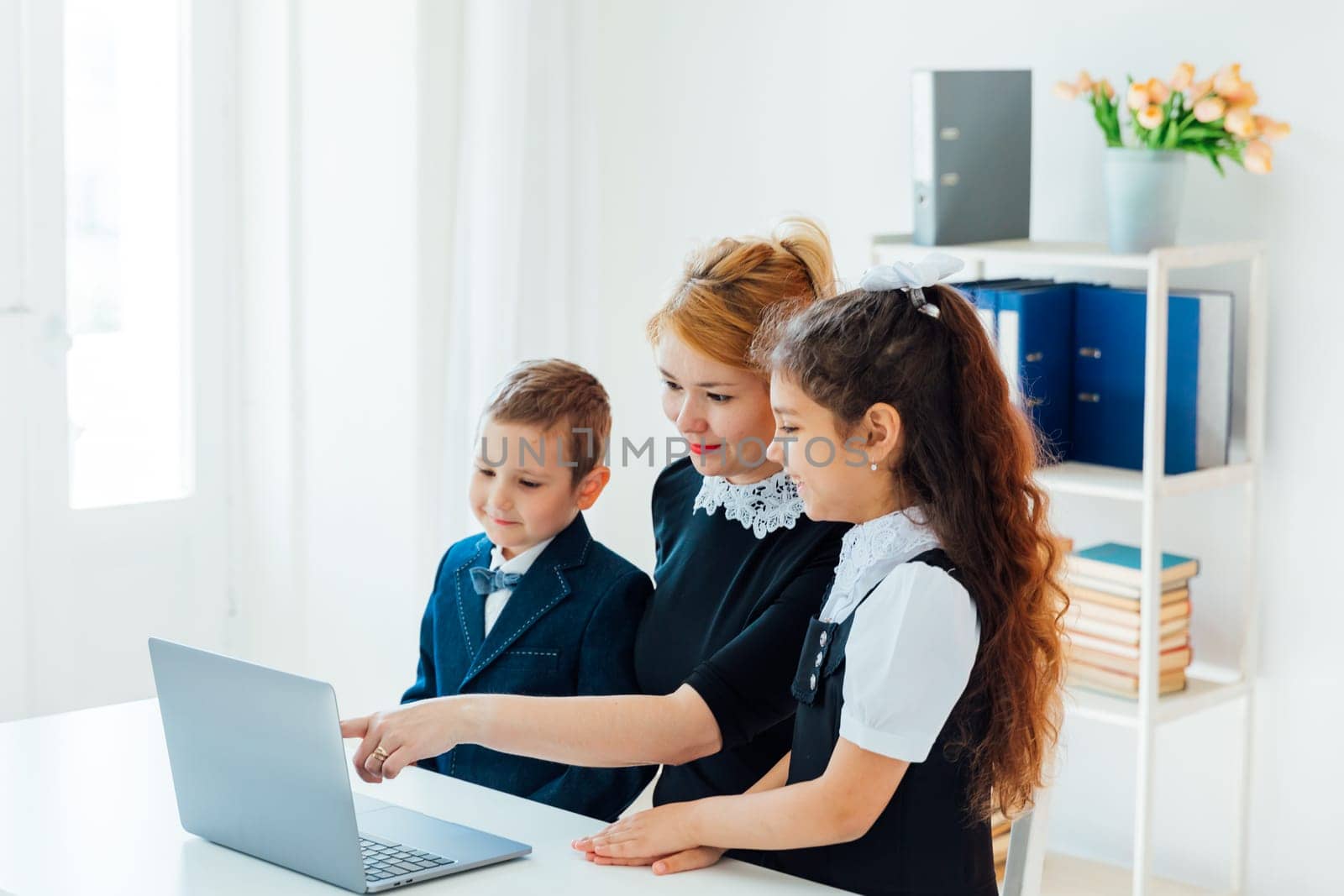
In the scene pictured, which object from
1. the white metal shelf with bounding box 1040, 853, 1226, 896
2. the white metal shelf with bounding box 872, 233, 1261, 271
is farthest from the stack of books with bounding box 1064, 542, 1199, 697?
the white metal shelf with bounding box 872, 233, 1261, 271

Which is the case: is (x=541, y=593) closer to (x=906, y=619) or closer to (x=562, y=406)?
(x=562, y=406)

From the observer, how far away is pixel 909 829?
1.46m

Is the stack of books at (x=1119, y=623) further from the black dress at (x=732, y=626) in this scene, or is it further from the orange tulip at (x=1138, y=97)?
the black dress at (x=732, y=626)

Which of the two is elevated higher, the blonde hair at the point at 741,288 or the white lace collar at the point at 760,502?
the blonde hair at the point at 741,288

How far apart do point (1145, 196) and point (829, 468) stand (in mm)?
1387

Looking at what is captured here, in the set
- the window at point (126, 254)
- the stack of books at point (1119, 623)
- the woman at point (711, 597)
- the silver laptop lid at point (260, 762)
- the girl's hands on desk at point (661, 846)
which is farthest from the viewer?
the window at point (126, 254)

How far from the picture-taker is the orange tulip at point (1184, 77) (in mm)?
2574

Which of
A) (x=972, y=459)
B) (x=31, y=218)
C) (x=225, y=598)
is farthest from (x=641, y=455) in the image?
(x=972, y=459)

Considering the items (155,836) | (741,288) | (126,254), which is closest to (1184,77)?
(741,288)

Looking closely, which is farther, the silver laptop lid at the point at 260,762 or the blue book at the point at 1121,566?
the blue book at the point at 1121,566

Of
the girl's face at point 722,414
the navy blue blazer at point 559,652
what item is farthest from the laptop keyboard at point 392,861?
the girl's face at point 722,414

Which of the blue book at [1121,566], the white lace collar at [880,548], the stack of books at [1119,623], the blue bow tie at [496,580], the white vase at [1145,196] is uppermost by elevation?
the white vase at [1145,196]

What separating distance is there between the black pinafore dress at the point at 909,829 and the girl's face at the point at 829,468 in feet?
0.27

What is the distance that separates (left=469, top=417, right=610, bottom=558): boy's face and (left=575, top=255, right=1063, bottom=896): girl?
361 millimetres
